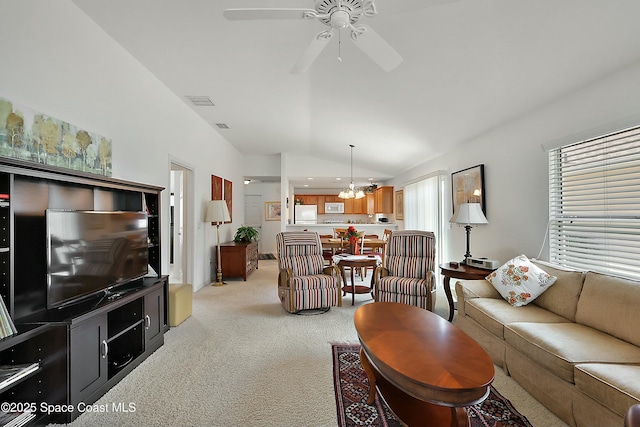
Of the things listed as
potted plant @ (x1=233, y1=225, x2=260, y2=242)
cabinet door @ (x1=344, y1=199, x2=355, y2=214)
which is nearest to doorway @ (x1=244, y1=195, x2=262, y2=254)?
cabinet door @ (x1=344, y1=199, x2=355, y2=214)

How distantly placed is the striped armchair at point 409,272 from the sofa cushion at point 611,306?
1.49 m

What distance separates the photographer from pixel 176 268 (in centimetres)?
586

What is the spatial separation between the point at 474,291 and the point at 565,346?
1099mm

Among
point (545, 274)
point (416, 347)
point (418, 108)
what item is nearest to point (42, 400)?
point (416, 347)

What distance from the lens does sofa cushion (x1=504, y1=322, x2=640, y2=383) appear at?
5.65ft

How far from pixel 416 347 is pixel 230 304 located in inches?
124

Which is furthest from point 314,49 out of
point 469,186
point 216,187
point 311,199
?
point 311,199

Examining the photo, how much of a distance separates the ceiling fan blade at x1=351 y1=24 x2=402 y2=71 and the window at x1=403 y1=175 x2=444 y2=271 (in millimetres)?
3687

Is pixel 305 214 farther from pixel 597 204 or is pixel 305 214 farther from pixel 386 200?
pixel 597 204

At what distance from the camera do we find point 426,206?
5.89 m

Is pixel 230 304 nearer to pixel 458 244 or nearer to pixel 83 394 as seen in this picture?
pixel 83 394

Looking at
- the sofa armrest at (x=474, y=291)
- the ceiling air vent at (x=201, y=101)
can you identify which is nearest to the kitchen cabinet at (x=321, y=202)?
the ceiling air vent at (x=201, y=101)

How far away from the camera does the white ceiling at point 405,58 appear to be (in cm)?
202

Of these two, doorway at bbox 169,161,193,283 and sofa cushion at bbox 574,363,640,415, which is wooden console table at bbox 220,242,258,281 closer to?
doorway at bbox 169,161,193,283
